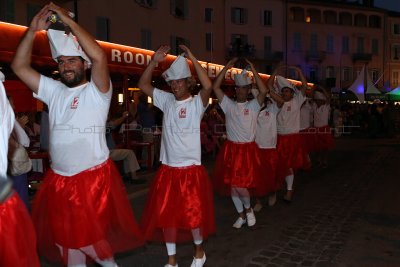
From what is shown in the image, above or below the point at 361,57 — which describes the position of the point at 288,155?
below

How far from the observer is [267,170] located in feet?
23.1

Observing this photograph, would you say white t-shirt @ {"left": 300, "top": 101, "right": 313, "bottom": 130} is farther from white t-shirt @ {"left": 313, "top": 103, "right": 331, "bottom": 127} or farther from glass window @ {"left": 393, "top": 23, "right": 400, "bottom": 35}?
glass window @ {"left": 393, "top": 23, "right": 400, "bottom": 35}

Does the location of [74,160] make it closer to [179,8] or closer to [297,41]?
[179,8]

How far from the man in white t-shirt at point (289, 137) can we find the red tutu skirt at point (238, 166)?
1.93 m

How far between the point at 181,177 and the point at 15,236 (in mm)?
2260

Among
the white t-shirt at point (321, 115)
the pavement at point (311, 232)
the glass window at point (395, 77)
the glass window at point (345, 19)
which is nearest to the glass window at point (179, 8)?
the white t-shirt at point (321, 115)

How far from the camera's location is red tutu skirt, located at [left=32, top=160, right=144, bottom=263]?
3.58m

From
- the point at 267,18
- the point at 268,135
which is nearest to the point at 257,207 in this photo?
the point at 268,135

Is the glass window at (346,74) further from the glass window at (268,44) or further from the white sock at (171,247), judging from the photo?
the white sock at (171,247)

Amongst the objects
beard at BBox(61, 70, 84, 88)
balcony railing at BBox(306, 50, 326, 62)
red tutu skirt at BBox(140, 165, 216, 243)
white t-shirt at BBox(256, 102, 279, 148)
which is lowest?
red tutu skirt at BBox(140, 165, 216, 243)

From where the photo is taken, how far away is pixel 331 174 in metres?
11.7

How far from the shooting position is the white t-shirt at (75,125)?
3.64 m

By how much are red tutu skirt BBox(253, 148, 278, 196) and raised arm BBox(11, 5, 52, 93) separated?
3468 mm

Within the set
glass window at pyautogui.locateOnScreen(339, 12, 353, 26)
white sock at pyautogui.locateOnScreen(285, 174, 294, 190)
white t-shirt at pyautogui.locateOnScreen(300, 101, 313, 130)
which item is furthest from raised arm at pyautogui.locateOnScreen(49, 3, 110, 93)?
glass window at pyautogui.locateOnScreen(339, 12, 353, 26)
